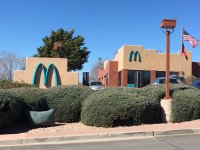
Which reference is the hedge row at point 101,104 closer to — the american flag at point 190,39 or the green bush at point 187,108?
the green bush at point 187,108

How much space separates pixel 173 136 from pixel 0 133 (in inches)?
225

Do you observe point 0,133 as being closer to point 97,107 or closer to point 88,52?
point 97,107

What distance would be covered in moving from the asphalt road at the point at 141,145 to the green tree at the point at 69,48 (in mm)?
46930

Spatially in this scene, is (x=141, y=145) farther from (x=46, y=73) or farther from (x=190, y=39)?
(x=190, y=39)

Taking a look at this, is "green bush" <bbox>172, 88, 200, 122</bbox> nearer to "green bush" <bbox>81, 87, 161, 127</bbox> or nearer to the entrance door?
"green bush" <bbox>81, 87, 161, 127</bbox>

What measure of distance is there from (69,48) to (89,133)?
4774cm

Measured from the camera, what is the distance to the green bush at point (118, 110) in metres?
14.1

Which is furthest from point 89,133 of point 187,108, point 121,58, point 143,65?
point 121,58

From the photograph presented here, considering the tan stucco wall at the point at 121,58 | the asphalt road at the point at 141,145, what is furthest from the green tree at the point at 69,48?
the asphalt road at the point at 141,145

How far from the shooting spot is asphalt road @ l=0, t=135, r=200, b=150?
34.1 feet

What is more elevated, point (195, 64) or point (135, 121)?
point (195, 64)

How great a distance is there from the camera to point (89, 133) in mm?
12750

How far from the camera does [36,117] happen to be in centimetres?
1470

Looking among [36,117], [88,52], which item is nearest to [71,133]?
[36,117]
